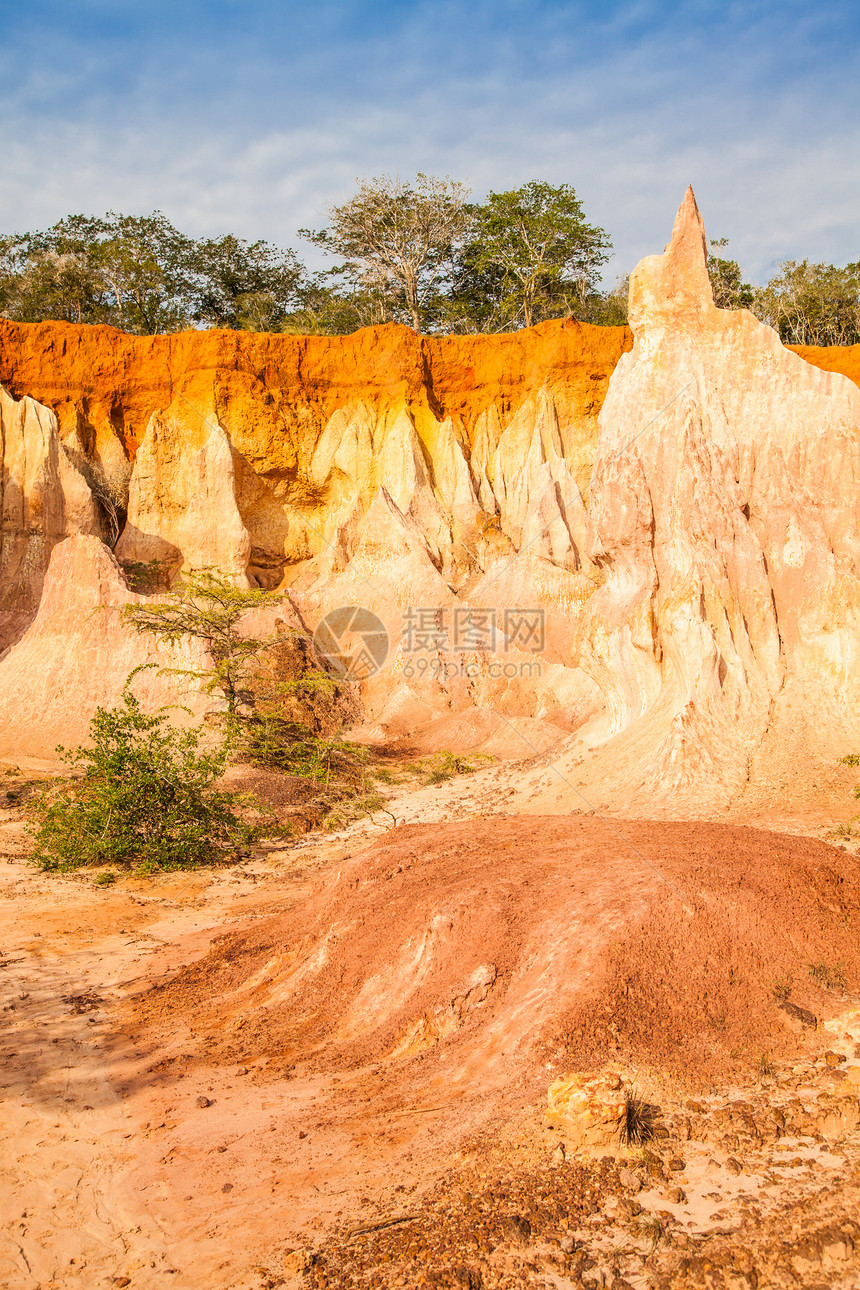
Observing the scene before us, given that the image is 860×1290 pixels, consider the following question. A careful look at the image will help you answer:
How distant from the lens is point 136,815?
898 cm

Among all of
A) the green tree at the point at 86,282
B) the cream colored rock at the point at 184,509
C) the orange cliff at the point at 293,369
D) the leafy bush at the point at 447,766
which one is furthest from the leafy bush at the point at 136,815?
the green tree at the point at 86,282

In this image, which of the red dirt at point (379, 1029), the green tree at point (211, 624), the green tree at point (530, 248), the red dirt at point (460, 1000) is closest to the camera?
the red dirt at point (379, 1029)

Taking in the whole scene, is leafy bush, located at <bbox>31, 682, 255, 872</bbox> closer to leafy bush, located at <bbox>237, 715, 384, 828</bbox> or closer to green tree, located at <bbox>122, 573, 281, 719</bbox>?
leafy bush, located at <bbox>237, 715, 384, 828</bbox>

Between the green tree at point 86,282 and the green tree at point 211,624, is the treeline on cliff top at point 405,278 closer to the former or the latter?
the green tree at point 86,282

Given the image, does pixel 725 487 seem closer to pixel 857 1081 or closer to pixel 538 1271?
pixel 857 1081

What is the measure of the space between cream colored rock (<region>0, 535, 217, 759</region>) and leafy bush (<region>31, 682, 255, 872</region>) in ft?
14.3

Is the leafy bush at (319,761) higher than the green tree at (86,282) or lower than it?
lower

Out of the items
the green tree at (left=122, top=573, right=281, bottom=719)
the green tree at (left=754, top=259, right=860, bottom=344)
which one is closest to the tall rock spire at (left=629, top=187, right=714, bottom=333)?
the green tree at (left=122, top=573, right=281, bottom=719)

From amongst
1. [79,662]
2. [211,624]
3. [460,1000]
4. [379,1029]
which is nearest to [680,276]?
[211,624]

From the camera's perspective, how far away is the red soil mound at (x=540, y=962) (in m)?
3.70

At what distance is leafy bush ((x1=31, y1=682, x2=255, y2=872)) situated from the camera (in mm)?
8703

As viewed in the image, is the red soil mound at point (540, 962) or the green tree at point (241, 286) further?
the green tree at point (241, 286)

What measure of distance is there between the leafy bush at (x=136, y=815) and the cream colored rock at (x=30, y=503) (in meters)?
9.11

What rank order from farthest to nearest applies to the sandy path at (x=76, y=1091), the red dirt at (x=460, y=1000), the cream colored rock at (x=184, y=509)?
the cream colored rock at (x=184, y=509) < the red dirt at (x=460, y=1000) < the sandy path at (x=76, y=1091)
